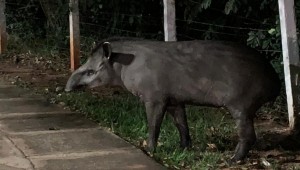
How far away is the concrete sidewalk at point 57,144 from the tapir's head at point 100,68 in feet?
1.84

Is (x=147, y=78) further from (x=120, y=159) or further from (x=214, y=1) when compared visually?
(x=214, y=1)

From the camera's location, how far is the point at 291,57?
19.5ft

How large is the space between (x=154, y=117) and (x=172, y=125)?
1.15 metres

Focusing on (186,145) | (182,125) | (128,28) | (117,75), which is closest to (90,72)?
(117,75)

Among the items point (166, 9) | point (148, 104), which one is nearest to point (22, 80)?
point (166, 9)

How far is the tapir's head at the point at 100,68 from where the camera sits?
→ 529cm

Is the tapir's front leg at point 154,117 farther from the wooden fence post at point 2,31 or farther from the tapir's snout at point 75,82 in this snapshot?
the wooden fence post at point 2,31

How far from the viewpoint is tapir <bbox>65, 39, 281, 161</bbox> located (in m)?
4.82

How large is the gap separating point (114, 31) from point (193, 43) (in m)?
5.85

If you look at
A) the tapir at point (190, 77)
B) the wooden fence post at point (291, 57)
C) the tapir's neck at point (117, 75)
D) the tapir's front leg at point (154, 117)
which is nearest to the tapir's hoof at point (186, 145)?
the tapir at point (190, 77)

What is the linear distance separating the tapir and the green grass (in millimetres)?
221

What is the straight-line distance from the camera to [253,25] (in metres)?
8.16

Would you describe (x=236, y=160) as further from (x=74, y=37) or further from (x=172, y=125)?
(x=74, y=37)

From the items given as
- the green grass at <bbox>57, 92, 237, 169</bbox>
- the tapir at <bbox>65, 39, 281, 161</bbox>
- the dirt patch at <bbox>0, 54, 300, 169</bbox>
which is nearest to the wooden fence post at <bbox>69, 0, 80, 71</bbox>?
the dirt patch at <bbox>0, 54, 300, 169</bbox>
